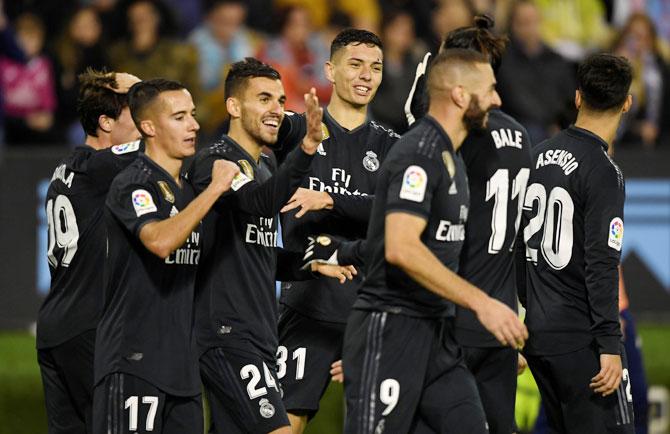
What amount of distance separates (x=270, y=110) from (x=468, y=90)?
4.60 feet

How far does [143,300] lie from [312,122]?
1.14 metres

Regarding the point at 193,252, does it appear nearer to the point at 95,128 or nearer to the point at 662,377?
the point at 95,128

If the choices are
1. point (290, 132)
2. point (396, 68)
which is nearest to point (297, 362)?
point (290, 132)

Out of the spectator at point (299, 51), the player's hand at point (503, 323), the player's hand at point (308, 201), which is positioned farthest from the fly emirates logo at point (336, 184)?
the spectator at point (299, 51)

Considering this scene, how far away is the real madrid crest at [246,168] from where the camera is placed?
21.6 feet

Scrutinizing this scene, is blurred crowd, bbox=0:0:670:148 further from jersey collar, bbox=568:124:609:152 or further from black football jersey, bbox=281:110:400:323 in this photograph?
jersey collar, bbox=568:124:609:152

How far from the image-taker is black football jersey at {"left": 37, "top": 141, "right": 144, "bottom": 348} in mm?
6949

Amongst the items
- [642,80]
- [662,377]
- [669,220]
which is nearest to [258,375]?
[662,377]

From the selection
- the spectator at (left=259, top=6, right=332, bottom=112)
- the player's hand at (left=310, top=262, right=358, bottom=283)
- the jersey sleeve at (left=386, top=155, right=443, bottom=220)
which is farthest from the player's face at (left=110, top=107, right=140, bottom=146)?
the spectator at (left=259, top=6, right=332, bottom=112)

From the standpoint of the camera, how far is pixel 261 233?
6.60 m

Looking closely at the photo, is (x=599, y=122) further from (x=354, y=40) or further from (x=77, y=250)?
(x=77, y=250)

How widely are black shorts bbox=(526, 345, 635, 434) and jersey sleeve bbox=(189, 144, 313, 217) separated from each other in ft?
5.30

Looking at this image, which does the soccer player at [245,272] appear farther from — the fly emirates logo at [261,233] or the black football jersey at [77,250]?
the black football jersey at [77,250]

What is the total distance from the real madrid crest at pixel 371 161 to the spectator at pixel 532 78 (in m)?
5.96
